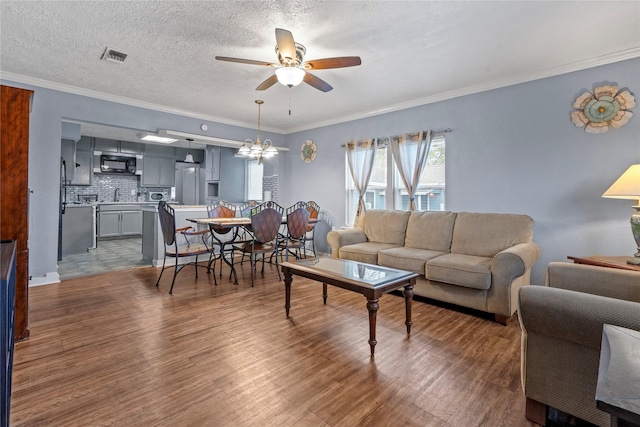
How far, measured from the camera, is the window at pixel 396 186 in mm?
4375

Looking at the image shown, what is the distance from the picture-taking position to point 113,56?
311cm

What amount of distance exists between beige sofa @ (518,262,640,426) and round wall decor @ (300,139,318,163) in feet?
16.2

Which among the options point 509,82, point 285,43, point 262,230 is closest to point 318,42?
point 285,43

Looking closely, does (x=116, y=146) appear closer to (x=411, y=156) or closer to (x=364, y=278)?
(x=411, y=156)

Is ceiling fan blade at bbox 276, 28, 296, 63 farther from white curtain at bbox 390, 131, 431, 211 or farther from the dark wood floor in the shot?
white curtain at bbox 390, 131, 431, 211

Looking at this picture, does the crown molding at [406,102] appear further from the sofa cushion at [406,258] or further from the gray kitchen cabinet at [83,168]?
the gray kitchen cabinet at [83,168]

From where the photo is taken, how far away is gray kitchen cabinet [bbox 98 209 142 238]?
284 inches

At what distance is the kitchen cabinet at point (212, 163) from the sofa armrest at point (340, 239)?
15.7 feet

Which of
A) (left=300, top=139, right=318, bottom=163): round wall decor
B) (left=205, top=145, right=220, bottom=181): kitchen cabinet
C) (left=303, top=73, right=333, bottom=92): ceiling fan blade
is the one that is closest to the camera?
(left=303, top=73, right=333, bottom=92): ceiling fan blade

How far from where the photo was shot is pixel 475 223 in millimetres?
3508

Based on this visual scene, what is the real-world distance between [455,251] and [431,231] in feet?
1.23

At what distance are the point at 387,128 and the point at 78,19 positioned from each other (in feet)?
12.7

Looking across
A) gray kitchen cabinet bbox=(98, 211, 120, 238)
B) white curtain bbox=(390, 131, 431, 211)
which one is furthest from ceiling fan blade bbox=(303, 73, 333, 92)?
gray kitchen cabinet bbox=(98, 211, 120, 238)

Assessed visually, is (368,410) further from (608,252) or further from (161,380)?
(608,252)
